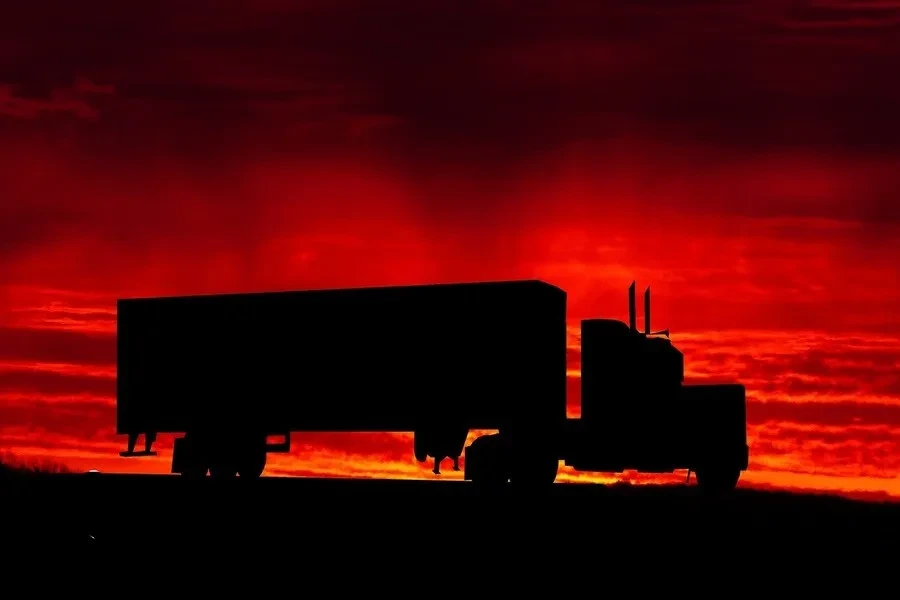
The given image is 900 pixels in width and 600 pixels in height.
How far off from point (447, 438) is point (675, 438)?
4581mm

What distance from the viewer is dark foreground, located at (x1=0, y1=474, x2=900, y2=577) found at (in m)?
19.9

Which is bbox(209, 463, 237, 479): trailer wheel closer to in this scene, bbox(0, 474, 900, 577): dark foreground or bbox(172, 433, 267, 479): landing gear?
bbox(172, 433, 267, 479): landing gear

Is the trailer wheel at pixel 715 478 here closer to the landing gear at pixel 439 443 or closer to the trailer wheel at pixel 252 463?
the landing gear at pixel 439 443

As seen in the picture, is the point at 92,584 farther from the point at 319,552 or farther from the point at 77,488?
the point at 77,488

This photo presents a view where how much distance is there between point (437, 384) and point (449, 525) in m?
7.12

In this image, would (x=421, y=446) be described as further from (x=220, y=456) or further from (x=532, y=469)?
(x=220, y=456)

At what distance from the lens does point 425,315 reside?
29.8 m

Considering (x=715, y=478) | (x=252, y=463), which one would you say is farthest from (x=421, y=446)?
(x=715, y=478)

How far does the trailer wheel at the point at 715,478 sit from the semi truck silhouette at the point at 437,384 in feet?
0.09

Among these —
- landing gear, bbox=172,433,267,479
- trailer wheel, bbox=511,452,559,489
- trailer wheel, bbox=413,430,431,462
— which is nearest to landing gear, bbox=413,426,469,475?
trailer wheel, bbox=413,430,431,462

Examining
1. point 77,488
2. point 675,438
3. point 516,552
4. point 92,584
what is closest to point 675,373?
point 675,438

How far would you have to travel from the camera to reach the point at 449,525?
2266 cm

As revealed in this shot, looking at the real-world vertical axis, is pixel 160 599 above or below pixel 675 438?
below

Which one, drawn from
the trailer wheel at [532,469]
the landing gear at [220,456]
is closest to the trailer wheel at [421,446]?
the trailer wheel at [532,469]
